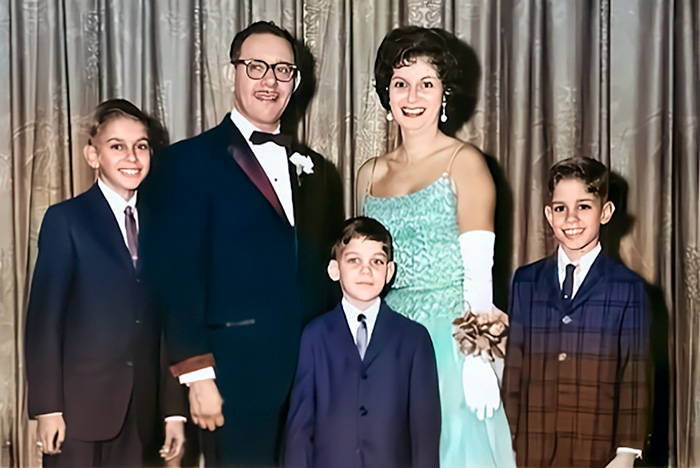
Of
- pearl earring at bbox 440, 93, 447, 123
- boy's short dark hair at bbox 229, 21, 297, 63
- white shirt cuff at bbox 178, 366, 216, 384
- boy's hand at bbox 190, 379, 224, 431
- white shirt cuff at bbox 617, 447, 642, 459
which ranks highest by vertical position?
boy's short dark hair at bbox 229, 21, 297, 63

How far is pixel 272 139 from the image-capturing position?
7.82 ft

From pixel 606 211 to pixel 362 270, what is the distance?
0.78m

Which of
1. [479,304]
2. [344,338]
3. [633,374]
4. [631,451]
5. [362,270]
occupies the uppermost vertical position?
[362,270]

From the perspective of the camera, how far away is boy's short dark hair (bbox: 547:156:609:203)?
7.88 feet

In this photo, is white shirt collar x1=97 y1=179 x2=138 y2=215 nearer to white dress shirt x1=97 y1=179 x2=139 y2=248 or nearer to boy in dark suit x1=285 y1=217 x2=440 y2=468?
white dress shirt x1=97 y1=179 x2=139 y2=248

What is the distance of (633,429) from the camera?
7.84 ft

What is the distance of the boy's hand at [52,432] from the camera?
238 centimetres

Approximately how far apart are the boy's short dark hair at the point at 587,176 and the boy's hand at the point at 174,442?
1.35 m

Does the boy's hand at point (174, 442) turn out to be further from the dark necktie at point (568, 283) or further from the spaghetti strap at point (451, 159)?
the dark necktie at point (568, 283)

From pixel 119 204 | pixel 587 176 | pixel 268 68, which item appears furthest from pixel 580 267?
pixel 119 204

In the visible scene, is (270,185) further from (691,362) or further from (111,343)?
(691,362)

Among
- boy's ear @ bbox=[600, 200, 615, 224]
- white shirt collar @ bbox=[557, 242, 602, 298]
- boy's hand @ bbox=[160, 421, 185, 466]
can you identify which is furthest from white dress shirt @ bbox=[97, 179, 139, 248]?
boy's ear @ bbox=[600, 200, 615, 224]

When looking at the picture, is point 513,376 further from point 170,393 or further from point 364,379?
point 170,393

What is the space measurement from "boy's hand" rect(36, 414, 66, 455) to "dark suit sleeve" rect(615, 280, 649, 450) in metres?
1.71
